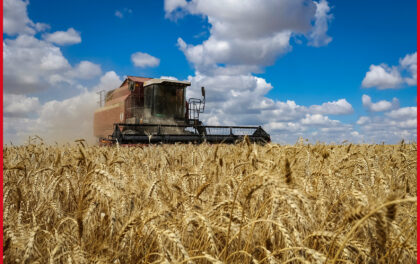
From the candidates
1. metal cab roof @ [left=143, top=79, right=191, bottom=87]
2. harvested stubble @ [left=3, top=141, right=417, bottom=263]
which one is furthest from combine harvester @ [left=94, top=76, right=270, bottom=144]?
harvested stubble @ [left=3, top=141, right=417, bottom=263]

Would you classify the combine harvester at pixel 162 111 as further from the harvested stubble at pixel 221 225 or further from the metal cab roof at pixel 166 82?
the harvested stubble at pixel 221 225

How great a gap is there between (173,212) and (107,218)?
0.35 metres

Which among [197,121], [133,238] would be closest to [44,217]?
[133,238]

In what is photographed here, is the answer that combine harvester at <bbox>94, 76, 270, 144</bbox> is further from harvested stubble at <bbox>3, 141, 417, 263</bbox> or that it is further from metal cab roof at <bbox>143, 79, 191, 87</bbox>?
harvested stubble at <bbox>3, 141, 417, 263</bbox>

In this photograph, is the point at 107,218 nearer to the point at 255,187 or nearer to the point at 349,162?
the point at 255,187

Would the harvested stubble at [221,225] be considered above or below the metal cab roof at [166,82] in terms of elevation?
below

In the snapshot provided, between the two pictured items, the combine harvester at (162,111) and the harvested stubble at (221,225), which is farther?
the combine harvester at (162,111)

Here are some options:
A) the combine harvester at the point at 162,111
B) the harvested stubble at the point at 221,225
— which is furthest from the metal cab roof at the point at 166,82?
the harvested stubble at the point at 221,225

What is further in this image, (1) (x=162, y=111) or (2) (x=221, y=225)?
(1) (x=162, y=111)

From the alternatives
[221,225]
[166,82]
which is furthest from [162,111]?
[221,225]

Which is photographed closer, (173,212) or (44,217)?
(173,212)

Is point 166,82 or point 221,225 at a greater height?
point 166,82

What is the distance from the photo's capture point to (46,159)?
445 centimetres

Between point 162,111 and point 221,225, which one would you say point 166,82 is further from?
point 221,225
